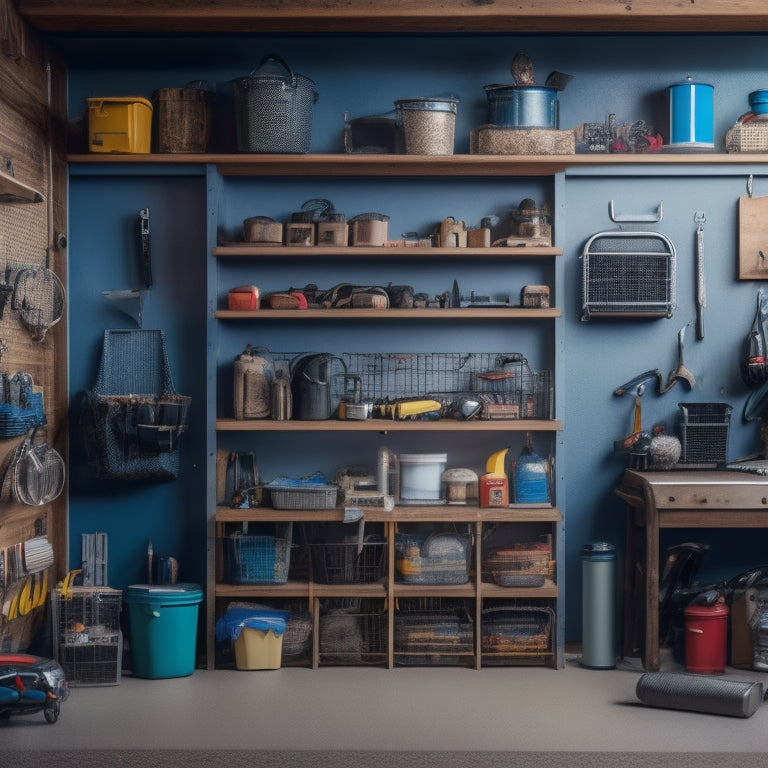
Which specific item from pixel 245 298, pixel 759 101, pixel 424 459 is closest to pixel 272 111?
pixel 245 298

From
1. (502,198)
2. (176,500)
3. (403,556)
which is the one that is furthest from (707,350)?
(176,500)

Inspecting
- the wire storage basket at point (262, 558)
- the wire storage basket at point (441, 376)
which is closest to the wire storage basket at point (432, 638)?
the wire storage basket at point (262, 558)

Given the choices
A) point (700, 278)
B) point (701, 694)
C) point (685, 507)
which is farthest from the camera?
point (700, 278)

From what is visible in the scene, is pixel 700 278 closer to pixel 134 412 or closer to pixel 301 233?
pixel 301 233

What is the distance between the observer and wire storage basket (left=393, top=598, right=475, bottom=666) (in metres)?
5.39

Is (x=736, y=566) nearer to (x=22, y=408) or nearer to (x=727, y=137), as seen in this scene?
(x=727, y=137)

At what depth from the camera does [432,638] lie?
541 cm

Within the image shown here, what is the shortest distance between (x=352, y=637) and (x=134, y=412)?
155cm

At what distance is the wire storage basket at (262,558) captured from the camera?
538 centimetres

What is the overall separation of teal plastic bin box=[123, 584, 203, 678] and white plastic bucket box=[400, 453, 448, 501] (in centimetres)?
116

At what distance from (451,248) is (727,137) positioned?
5.11ft

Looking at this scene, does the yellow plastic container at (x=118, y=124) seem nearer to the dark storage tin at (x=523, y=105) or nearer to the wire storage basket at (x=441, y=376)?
the wire storage basket at (x=441, y=376)

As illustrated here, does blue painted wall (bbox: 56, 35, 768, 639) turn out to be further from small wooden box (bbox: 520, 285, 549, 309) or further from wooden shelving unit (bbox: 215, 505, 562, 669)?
wooden shelving unit (bbox: 215, 505, 562, 669)

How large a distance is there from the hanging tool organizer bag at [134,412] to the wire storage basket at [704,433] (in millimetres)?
2536
